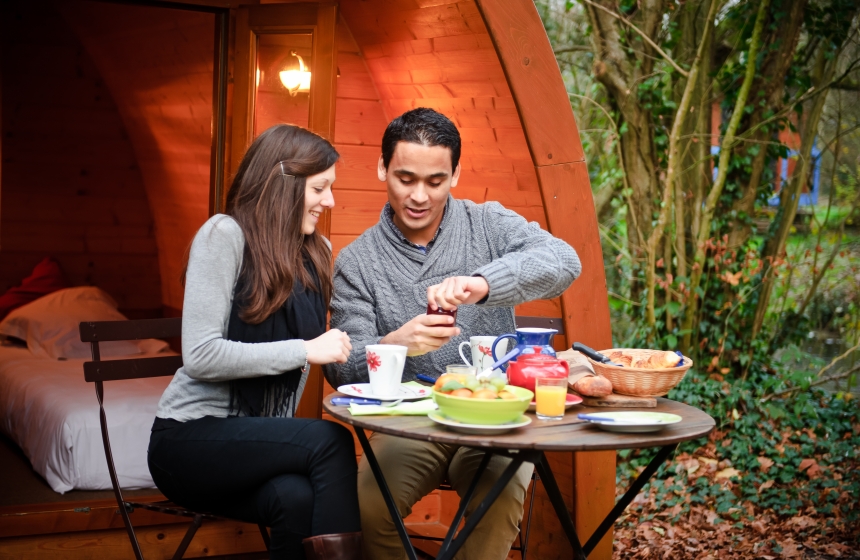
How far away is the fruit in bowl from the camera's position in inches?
73.3

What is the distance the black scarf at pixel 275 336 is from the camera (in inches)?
96.1

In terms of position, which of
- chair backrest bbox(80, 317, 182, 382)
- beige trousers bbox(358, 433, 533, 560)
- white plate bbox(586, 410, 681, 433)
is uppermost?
white plate bbox(586, 410, 681, 433)

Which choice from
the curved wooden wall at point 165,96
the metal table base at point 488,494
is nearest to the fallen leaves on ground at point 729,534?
the metal table base at point 488,494

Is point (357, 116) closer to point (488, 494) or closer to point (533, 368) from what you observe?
point (533, 368)

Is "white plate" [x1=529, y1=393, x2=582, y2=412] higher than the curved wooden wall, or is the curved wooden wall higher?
the curved wooden wall

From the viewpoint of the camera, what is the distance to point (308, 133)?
8.62ft

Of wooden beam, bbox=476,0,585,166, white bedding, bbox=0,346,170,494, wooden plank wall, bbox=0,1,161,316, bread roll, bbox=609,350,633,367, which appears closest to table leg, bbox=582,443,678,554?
bread roll, bbox=609,350,633,367

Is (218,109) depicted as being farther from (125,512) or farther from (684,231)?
(684,231)

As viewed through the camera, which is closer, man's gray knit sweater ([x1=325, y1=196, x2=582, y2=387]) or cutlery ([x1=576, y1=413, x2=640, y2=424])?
cutlery ([x1=576, y1=413, x2=640, y2=424])

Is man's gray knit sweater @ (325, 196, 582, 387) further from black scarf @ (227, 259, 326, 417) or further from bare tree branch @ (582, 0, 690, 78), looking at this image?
bare tree branch @ (582, 0, 690, 78)

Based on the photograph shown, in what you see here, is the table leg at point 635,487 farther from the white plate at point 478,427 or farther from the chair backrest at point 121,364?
the chair backrest at point 121,364

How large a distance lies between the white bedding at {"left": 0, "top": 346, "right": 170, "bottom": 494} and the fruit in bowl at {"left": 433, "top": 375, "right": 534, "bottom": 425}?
2.19 m

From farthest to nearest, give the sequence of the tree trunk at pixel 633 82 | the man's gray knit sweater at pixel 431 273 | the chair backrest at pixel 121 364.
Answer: the tree trunk at pixel 633 82 < the chair backrest at pixel 121 364 < the man's gray knit sweater at pixel 431 273

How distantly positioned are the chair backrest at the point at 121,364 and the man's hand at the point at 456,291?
38.2 inches
